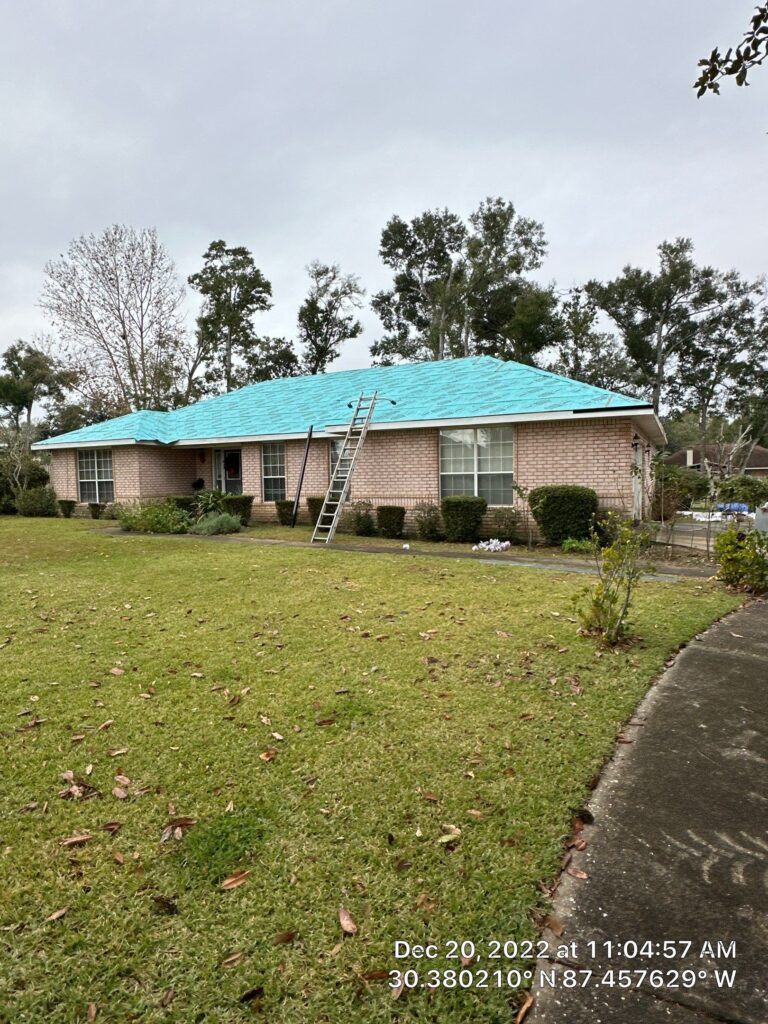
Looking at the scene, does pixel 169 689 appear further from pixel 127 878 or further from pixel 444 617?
pixel 444 617

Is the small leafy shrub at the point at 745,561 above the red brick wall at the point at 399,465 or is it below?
below

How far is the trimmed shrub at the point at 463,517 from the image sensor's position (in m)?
13.6

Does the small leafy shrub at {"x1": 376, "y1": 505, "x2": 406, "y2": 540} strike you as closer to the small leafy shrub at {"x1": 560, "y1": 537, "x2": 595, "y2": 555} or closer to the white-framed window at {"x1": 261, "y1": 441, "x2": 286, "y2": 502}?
the small leafy shrub at {"x1": 560, "y1": 537, "x2": 595, "y2": 555}

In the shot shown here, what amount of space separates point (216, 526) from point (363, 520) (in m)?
4.07

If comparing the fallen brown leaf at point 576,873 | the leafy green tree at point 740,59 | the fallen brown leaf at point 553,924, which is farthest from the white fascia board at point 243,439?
the fallen brown leaf at point 553,924

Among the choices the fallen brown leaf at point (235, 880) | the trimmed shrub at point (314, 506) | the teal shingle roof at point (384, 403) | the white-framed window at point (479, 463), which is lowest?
the fallen brown leaf at point (235, 880)

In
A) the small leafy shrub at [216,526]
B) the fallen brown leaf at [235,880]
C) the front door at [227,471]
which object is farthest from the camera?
the front door at [227,471]

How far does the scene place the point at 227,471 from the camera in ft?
66.5

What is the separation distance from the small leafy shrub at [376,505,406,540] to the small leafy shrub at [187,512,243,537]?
4145 millimetres

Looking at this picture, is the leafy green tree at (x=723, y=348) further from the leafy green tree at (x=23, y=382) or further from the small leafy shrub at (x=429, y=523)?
the leafy green tree at (x=23, y=382)

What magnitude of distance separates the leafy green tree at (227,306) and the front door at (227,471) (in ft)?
71.8

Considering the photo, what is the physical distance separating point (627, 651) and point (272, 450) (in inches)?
587

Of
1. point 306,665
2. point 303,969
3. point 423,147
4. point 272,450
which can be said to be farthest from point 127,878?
point 423,147

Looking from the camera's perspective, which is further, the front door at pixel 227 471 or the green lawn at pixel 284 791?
the front door at pixel 227 471
